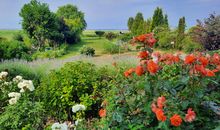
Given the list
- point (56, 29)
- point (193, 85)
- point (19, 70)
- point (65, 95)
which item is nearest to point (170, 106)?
point (193, 85)

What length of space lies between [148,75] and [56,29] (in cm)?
2462

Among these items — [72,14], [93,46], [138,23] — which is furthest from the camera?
[72,14]

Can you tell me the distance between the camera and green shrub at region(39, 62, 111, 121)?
5.48 metres

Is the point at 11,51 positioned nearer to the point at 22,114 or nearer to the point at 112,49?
the point at 112,49

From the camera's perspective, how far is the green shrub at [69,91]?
548 centimetres

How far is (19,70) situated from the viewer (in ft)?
25.4

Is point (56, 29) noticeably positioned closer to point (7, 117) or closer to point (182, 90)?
point (7, 117)

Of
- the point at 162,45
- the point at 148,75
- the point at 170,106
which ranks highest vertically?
the point at 148,75

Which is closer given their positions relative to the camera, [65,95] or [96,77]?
[65,95]

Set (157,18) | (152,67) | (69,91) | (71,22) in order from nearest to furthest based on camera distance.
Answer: (152,67), (69,91), (157,18), (71,22)

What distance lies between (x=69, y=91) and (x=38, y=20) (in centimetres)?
2048

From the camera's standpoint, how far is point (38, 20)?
82.1ft

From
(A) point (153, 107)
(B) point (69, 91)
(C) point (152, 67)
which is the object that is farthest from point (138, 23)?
(A) point (153, 107)

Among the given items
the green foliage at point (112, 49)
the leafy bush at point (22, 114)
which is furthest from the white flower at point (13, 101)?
the green foliage at point (112, 49)
